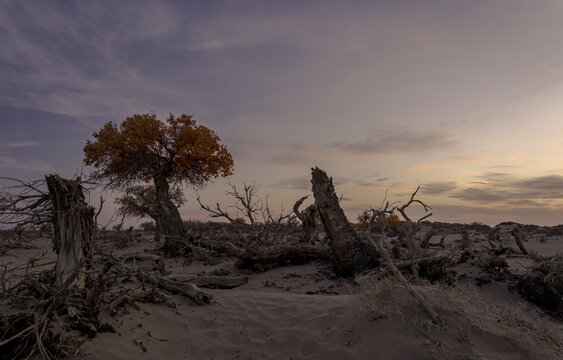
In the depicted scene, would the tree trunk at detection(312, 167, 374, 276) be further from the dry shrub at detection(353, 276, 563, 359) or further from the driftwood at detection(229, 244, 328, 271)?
the dry shrub at detection(353, 276, 563, 359)

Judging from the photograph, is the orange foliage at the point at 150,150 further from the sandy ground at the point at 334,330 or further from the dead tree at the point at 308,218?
the sandy ground at the point at 334,330

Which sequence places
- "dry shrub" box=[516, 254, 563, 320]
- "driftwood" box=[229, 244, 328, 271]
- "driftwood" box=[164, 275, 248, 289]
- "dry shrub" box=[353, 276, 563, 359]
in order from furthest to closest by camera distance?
"driftwood" box=[229, 244, 328, 271]
"dry shrub" box=[516, 254, 563, 320]
"driftwood" box=[164, 275, 248, 289]
"dry shrub" box=[353, 276, 563, 359]

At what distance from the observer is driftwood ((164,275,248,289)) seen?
26.1 ft

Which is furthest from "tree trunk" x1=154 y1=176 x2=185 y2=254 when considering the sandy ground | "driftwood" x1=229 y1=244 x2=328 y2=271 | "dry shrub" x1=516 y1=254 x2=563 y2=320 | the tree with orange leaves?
"dry shrub" x1=516 y1=254 x2=563 y2=320

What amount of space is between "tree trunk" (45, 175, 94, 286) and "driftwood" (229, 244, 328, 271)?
18.4ft

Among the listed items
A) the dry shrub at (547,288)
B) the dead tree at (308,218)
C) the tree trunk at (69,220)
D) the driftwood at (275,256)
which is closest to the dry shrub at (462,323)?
the dry shrub at (547,288)

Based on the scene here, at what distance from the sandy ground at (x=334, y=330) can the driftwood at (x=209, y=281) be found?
94 cm

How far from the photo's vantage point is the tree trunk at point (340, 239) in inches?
388

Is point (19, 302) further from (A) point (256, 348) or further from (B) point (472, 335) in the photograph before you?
(B) point (472, 335)

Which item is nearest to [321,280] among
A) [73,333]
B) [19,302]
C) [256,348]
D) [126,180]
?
[256,348]

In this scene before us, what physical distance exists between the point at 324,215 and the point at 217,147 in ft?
31.1

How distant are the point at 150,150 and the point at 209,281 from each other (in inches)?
404

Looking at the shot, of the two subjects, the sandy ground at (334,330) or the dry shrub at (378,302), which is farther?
the dry shrub at (378,302)

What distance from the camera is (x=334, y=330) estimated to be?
5.55 m
